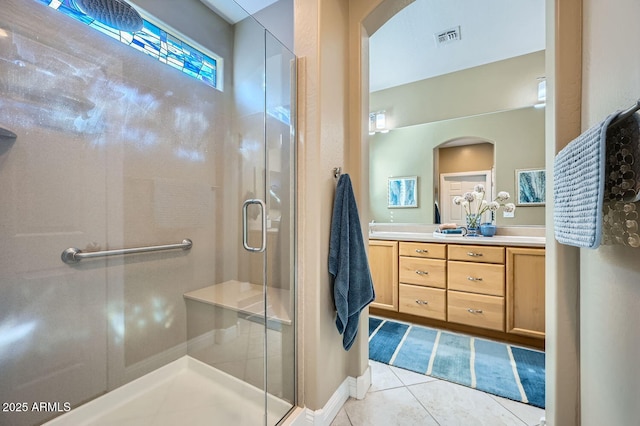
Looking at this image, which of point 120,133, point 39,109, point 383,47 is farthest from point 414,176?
point 39,109

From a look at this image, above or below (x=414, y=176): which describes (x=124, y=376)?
below

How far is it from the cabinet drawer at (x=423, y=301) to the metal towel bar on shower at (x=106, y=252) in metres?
2.00

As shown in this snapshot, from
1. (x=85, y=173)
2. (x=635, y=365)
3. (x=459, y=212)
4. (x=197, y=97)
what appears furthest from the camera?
(x=459, y=212)

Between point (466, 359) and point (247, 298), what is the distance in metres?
1.71

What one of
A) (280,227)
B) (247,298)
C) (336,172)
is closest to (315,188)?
(336,172)

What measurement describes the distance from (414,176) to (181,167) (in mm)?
2468

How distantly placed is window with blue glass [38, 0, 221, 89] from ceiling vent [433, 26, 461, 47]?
6.47 feet

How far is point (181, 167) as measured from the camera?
168 cm

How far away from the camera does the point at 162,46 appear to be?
1583 millimetres

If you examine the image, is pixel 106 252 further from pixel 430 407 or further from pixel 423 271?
pixel 423 271

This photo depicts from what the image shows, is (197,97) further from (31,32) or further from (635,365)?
(635,365)

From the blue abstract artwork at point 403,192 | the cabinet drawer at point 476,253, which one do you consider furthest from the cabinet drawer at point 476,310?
the blue abstract artwork at point 403,192

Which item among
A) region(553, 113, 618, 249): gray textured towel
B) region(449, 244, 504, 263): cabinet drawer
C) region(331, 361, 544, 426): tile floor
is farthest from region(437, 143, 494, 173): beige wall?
region(331, 361, 544, 426): tile floor

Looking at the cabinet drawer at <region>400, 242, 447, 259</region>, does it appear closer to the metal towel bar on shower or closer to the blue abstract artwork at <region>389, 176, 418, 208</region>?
the blue abstract artwork at <region>389, 176, 418, 208</region>
